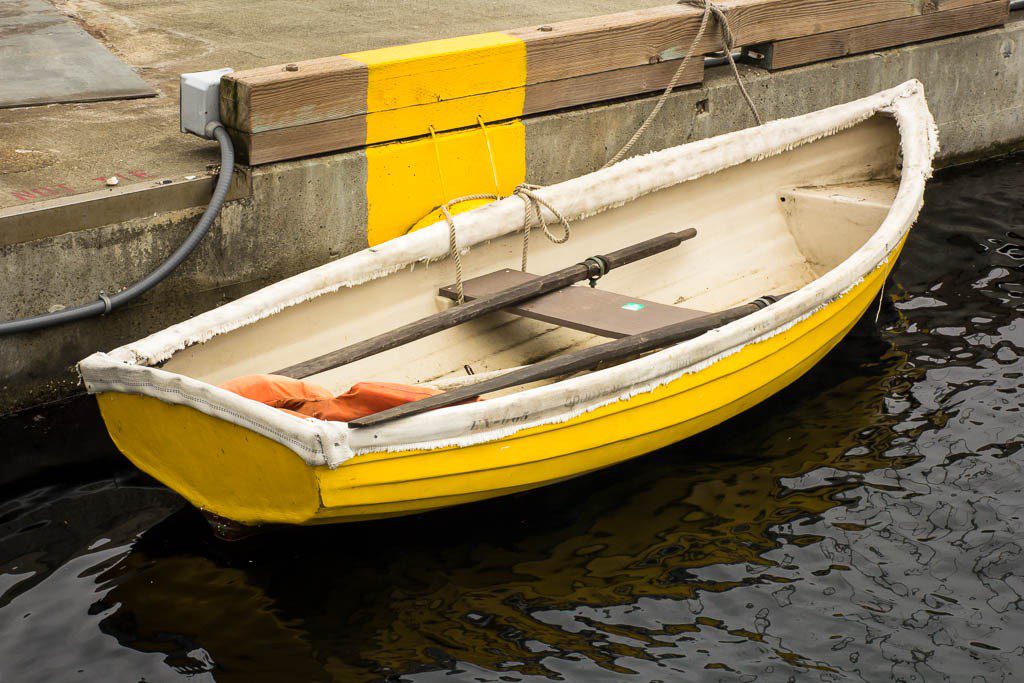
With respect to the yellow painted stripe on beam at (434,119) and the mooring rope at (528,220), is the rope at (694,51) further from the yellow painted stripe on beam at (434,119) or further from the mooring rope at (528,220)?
the mooring rope at (528,220)

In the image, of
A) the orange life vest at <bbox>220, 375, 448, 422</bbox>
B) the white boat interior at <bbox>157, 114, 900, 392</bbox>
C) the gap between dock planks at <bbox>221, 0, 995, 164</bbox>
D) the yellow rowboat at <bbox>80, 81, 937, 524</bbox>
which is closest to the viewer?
the yellow rowboat at <bbox>80, 81, 937, 524</bbox>

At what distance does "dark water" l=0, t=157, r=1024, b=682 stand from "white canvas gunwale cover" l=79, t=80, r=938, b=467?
1.83 ft

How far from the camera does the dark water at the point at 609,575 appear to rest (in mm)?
3838

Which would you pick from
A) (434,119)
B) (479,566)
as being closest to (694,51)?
(434,119)

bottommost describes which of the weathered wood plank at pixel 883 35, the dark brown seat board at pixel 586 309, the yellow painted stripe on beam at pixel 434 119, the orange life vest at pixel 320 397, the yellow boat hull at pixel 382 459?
the yellow boat hull at pixel 382 459

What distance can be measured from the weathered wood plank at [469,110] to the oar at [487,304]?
1.03m

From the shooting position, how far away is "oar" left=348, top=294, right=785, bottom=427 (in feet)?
13.2

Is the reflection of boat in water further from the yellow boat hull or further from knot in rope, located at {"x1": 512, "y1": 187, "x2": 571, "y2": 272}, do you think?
knot in rope, located at {"x1": 512, "y1": 187, "x2": 571, "y2": 272}

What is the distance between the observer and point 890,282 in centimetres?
683

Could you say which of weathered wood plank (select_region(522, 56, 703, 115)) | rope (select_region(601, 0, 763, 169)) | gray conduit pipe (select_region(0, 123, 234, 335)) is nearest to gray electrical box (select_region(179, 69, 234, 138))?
gray conduit pipe (select_region(0, 123, 234, 335))

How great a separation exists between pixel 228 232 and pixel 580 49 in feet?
7.11

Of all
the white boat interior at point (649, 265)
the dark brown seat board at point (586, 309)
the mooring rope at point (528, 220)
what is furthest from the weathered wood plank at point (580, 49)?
the dark brown seat board at point (586, 309)

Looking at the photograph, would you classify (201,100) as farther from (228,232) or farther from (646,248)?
(646,248)

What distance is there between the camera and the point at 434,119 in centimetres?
588
